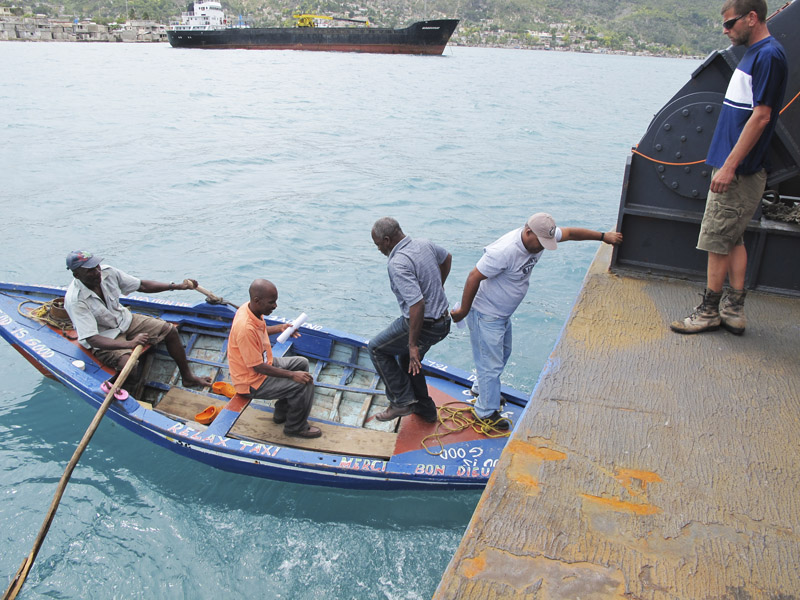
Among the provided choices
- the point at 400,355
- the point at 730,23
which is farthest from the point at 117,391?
the point at 730,23

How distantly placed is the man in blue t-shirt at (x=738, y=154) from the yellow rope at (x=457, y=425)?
5.69 feet

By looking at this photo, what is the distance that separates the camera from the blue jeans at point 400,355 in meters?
4.84

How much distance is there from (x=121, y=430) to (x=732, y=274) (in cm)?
652

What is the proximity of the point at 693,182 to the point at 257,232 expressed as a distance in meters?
11.0

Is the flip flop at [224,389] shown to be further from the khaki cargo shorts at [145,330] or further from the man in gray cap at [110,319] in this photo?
the khaki cargo shorts at [145,330]

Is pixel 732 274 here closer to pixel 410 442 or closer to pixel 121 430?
pixel 410 442

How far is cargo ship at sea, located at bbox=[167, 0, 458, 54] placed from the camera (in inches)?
2598

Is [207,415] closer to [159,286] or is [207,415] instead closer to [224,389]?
[224,389]

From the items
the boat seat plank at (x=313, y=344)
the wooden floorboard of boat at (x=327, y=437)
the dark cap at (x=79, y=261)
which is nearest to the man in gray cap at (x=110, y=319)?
the dark cap at (x=79, y=261)

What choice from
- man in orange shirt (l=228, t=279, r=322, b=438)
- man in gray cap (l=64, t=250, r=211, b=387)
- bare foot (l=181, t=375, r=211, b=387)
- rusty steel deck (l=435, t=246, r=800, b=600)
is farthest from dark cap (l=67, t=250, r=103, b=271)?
rusty steel deck (l=435, t=246, r=800, b=600)

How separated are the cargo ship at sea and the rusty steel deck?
219 feet

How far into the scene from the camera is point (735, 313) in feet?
15.4

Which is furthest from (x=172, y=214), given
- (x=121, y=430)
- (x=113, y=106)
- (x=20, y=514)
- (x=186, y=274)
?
(x=113, y=106)

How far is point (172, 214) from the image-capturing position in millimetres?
15727
